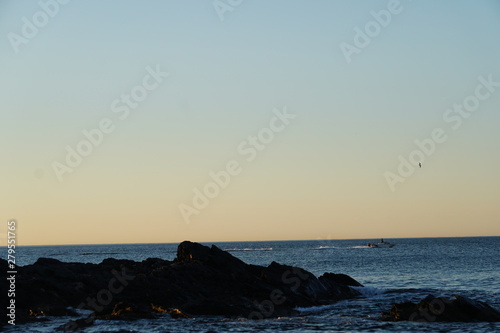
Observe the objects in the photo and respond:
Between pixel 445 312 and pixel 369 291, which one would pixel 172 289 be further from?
pixel 369 291

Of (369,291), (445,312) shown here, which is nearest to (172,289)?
(445,312)

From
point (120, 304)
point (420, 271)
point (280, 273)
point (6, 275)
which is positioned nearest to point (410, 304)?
point (280, 273)

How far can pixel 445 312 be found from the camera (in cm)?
3769

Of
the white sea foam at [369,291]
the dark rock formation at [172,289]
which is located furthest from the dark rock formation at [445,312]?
the white sea foam at [369,291]

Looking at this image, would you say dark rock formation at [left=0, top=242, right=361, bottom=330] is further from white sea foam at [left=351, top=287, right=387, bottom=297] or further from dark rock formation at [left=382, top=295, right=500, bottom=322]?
dark rock formation at [left=382, top=295, right=500, bottom=322]

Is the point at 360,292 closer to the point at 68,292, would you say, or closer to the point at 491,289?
the point at 491,289

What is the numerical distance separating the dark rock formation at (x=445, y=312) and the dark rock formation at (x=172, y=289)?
286 inches

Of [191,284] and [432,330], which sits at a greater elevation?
[191,284]

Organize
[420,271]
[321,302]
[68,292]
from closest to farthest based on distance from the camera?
[68,292] → [321,302] → [420,271]

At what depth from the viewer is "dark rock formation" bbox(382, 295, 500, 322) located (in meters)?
37.5

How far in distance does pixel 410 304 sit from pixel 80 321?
19481 millimetres

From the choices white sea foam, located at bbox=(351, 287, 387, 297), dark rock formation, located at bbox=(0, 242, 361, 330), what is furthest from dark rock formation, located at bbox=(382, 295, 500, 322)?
white sea foam, located at bbox=(351, 287, 387, 297)

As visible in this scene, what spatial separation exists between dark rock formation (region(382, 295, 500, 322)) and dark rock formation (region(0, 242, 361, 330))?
7.26m

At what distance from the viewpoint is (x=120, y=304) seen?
38219 millimetres
